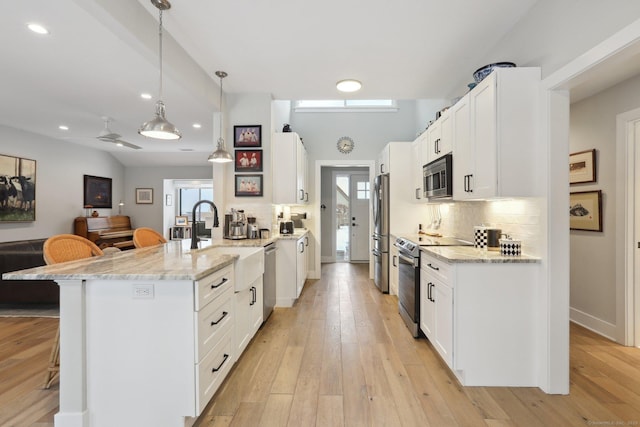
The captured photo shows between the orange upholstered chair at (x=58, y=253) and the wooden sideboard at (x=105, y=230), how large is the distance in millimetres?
5127

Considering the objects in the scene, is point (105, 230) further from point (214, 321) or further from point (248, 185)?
point (214, 321)

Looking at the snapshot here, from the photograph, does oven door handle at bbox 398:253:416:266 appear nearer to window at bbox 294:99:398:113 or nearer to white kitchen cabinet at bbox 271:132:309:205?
white kitchen cabinet at bbox 271:132:309:205

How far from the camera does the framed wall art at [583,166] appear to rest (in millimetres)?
3062

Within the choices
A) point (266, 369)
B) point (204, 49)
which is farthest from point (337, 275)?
point (204, 49)

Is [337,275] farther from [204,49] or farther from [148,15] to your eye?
[148,15]

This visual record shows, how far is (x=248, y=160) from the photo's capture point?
156 inches

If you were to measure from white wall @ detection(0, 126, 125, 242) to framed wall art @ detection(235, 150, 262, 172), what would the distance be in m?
4.47

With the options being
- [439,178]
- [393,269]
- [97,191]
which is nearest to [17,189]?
[97,191]

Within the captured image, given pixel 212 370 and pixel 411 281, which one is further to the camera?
pixel 411 281

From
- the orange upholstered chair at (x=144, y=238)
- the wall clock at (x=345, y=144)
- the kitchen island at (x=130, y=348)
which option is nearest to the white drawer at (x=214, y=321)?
the kitchen island at (x=130, y=348)

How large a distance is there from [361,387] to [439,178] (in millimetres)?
2076

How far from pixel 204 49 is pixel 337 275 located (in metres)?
4.31

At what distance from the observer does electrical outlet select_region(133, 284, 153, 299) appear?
167cm

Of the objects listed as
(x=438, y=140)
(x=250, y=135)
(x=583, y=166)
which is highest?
(x=250, y=135)
